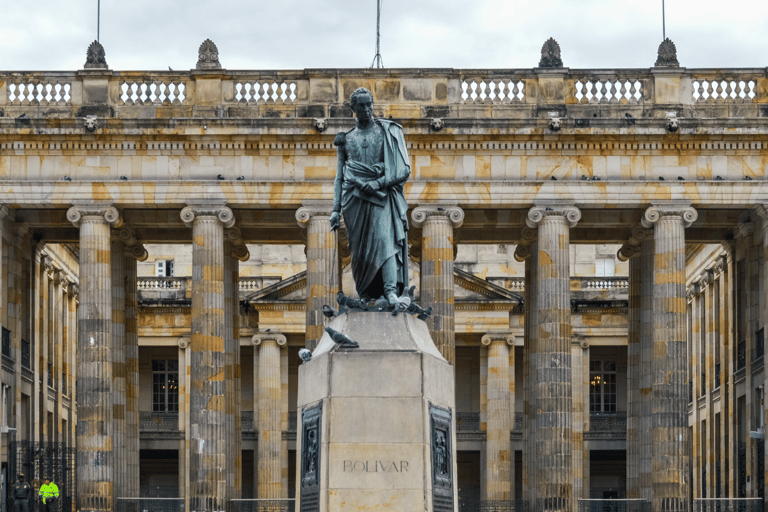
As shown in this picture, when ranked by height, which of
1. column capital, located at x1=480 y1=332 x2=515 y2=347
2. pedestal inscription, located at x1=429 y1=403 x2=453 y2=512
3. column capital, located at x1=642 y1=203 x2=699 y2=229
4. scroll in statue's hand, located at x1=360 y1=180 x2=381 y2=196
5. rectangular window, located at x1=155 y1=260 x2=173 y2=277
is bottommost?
pedestal inscription, located at x1=429 y1=403 x2=453 y2=512

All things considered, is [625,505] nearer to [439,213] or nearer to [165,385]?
[439,213]

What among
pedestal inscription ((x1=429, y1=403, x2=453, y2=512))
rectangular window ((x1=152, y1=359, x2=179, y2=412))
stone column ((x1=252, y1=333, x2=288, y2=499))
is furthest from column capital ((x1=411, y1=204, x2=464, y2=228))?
pedestal inscription ((x1=429, y1=403, x2=453, y2=512))

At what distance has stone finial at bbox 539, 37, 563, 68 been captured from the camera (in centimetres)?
5347

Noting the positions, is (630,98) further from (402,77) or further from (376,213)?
(376,213)

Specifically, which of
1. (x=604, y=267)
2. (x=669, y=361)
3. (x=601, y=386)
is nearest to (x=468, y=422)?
(x=601, y=386)

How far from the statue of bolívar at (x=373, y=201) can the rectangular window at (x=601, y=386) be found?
5515cm

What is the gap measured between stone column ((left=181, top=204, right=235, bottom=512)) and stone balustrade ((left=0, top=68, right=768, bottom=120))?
370 cm

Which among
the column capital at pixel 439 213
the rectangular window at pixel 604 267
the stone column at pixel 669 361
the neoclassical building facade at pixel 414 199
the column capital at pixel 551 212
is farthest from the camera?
the rectangular window at pixel 604 267

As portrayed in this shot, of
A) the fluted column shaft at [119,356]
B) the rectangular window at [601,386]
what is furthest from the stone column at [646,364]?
the rectangular window at [601,386]

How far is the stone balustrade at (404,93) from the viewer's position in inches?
2079

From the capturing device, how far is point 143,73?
53.1 m

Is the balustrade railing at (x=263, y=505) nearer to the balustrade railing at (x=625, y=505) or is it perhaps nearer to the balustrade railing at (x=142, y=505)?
the balustrade railing at (x=142, y=505)

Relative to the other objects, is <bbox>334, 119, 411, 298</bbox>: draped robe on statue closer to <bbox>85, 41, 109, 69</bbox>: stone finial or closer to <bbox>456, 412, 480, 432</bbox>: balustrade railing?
<bbox>85, 41, 109, 69</bbox>: stone finial

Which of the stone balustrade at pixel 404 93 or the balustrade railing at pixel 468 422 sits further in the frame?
the balustrade railing at pixel 468 422
